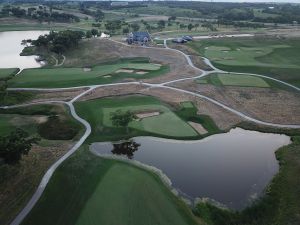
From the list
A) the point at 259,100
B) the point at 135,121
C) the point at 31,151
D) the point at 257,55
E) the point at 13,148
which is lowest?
the point at 31,151

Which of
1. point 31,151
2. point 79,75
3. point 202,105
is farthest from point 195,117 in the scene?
point 79,75

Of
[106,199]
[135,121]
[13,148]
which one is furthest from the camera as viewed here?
[135,121]

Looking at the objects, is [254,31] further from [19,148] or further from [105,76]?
[19,148]

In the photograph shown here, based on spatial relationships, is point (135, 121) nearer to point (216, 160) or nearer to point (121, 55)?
point (216, 160)

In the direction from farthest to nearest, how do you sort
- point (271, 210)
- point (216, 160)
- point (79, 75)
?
1. point (79, 75)
2. point (216, 160)
3. point (271, 210)

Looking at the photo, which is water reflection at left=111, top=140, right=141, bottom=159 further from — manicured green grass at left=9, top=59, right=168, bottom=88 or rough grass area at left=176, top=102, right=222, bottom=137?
manicured green grass at left=9, top=59, right=168, bottom=88

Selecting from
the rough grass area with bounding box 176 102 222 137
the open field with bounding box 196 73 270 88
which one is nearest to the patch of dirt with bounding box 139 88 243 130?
the rough grass area with bounding box 176 102 222 137
